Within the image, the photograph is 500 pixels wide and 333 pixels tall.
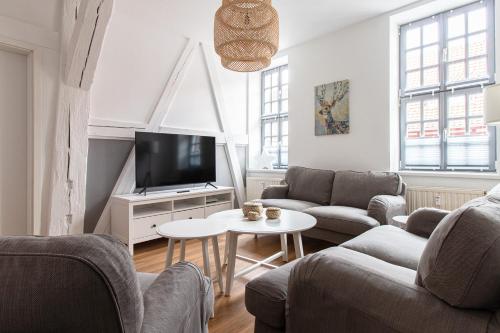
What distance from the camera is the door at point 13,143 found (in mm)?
2602

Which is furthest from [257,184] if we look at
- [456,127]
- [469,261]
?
[469,261]

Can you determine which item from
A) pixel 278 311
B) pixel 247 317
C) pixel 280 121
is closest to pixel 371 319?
pixel 278 311

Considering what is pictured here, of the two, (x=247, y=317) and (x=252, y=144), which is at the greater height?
(x=252, y=144)

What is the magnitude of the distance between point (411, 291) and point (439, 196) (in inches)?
103

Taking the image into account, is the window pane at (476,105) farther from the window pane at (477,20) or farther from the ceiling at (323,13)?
the ceiling at (323,13)

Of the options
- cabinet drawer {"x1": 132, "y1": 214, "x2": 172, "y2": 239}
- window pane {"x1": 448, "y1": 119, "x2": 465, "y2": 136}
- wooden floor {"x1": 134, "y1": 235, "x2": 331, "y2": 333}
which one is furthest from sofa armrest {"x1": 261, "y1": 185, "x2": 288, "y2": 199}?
window pane {"x1": 448, "y1": 119, "x2": 465, "y2": 136}

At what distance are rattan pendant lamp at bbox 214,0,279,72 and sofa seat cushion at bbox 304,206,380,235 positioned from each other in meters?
1.67

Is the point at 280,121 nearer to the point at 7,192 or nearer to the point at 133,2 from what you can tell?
the point at 133,2

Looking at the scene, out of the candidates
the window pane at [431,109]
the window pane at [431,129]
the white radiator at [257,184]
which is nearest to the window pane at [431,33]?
the window pane at [431,109]

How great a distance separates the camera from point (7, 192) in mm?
2635

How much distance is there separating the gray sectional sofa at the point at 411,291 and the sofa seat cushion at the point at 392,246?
1.08 feet

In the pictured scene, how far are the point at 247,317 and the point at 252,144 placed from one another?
3.57 m

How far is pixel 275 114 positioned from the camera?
4.97m

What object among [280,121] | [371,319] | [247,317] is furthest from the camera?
[280,121]
